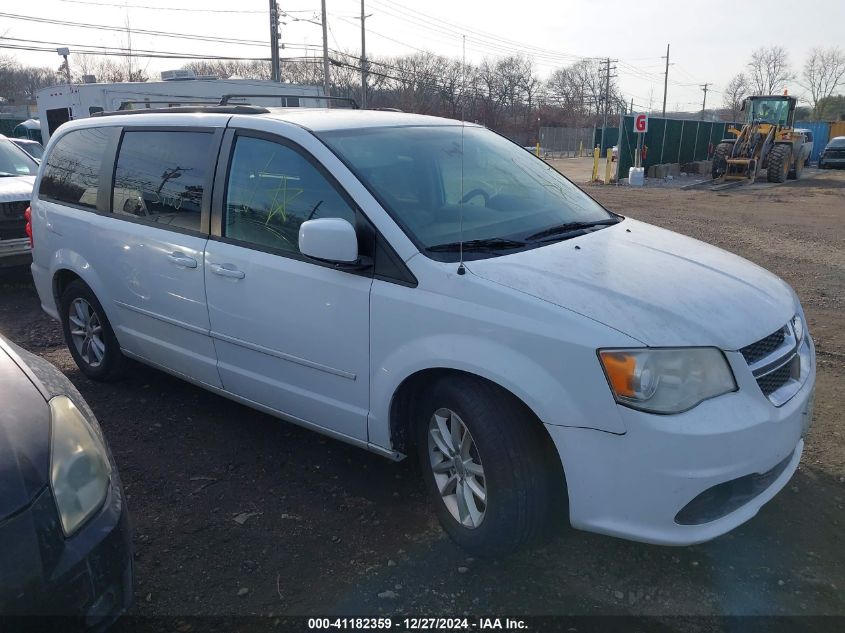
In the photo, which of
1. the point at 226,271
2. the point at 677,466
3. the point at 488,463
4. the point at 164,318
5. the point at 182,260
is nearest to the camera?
the point at 677,466

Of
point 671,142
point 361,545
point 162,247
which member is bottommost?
point 361,545

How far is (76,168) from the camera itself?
4.62 meters

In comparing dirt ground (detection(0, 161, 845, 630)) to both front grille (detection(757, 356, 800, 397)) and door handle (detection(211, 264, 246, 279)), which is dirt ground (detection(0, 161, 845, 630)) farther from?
door handle (detection(211, 264, 246, 279))

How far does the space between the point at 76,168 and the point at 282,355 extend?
8.12 feet

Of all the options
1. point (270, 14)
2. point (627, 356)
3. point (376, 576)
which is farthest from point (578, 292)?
point (270, 14)

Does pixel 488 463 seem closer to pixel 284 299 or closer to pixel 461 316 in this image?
pixel 461 316

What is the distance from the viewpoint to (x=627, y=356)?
7.54 feet

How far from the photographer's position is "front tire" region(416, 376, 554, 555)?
252cm

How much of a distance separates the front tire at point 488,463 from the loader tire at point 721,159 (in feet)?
80.0

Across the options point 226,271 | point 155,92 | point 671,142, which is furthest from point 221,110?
point 671,142

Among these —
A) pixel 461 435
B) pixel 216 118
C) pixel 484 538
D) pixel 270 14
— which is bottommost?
pixel 484 538

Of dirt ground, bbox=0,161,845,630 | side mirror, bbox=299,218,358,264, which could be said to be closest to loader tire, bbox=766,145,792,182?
dirt ground, bbox=0,161,845,630

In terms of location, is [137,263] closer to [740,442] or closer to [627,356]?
[627,356]

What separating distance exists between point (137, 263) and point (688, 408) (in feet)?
10.4
